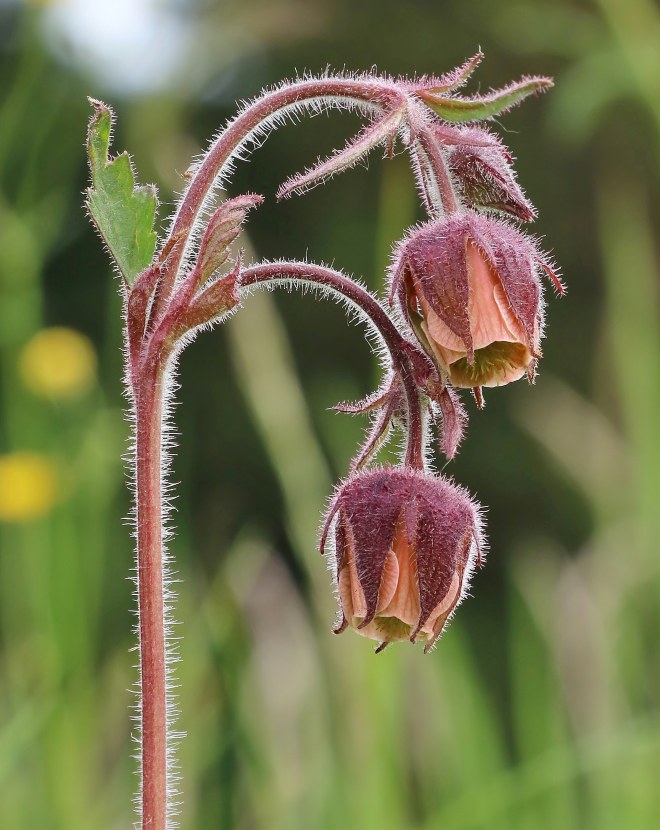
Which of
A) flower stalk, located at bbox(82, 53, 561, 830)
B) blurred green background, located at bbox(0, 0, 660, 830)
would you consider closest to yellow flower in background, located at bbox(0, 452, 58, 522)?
blurred green background, located at bbox(0, 0, 660, 830)

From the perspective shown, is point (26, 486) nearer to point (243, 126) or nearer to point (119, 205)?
point (119, 205)

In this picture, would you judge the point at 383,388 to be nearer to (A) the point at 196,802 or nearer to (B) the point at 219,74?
(A) the point at 196,802

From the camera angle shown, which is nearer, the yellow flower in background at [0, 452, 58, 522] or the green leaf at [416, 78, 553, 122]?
the green leaf at [416, 78, 553, 122]

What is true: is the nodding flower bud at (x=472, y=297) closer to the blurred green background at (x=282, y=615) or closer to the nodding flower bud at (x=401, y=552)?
the nodding flower bud at (x=401, y=552)

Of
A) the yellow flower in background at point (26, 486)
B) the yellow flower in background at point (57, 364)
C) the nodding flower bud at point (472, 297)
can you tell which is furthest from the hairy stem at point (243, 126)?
the yellow flower in background at point (57, 364)

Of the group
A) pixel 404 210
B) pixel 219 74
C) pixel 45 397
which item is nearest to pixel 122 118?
pixel 219 74

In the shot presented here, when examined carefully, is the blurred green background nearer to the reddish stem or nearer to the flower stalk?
the flower stalk

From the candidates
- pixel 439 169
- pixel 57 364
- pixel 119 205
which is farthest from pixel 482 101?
pixel 57 364
